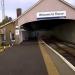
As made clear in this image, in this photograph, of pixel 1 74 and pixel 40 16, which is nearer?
pixel 1 74

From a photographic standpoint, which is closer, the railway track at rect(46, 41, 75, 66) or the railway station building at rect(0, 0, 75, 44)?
the railway track at rect(46, 41, 75, 66)

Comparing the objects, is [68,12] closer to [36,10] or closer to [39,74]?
[36,10]

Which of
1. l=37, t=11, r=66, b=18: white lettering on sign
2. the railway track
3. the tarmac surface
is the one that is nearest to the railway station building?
l=37, t=11, r=66, b=18: white lettering on sign

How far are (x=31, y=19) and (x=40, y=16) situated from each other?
7.05ft

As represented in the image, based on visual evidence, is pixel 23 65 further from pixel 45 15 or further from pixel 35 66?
pixel 45 15

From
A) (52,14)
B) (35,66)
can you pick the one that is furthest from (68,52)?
(52,14)

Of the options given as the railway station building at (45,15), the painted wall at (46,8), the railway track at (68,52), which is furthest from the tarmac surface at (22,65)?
the painted wall at (46,8)

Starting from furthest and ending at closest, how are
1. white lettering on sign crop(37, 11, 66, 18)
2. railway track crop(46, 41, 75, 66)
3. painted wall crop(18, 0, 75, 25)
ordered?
painted wall crop(18, 0, 75, 25) → white lettering on sign crop(37, 11, 66, 18) → railway track crop(46, 41, 75, 66)

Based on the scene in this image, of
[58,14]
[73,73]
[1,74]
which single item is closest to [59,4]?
[58,14]

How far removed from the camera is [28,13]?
194 ft

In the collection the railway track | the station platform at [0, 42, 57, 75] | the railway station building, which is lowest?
the railway track

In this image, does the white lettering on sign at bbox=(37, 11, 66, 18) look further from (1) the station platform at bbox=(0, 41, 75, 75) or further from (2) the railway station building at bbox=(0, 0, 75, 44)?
(1) the station platform at bbox=(0, 41, 75, 75)

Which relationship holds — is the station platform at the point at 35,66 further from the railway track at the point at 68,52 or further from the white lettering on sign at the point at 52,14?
the white lettering on sign at the point at 52,14

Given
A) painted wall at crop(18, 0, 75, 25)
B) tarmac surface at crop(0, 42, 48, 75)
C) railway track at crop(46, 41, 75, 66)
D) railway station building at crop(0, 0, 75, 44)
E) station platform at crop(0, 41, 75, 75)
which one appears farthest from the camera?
painted wall at crop(18, 0, 75, 25)
